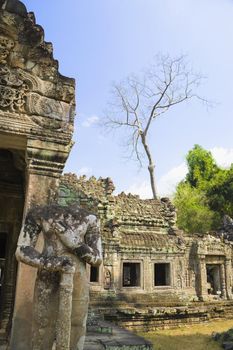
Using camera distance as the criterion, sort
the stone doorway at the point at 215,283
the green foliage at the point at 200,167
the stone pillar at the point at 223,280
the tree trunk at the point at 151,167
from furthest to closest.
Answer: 1. the green foliage at the point at 200,167
2. the tree trunk at the point at 151,167
3. the stone doorway at the point at 215,283
4. the stone pillar at the point at 223,280

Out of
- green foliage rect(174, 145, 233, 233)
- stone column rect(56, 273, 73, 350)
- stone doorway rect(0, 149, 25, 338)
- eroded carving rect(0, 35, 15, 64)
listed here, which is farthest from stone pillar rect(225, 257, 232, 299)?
eroded carving rect(0, 35, 15, 64)

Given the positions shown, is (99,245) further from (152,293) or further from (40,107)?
(152,293)

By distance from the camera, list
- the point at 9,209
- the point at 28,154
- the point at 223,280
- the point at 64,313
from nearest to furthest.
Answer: the point at 64,313, the point at 28,154, the point at 9,209, the point at 223,280

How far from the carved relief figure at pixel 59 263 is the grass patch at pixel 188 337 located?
8.32 meters

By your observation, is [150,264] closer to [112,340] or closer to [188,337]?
[188,337]

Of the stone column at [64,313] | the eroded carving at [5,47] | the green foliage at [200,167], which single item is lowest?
the stone column at [64,313]

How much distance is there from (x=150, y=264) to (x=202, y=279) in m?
3.21

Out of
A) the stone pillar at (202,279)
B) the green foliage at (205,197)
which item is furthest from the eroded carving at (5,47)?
the green foliage at (205,197)

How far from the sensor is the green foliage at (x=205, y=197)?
29.6 m

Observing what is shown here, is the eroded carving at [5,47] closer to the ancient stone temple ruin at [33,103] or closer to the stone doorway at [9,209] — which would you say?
the ancient stone temple ruin at [33,103]

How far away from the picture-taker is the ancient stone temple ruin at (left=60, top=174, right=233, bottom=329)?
14.1 metres

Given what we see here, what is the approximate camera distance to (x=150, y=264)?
15.8 meters

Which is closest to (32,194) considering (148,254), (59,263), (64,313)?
(59,263)

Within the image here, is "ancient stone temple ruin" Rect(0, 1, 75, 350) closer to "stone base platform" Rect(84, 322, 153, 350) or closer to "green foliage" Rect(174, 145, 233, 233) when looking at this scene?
"stone base platform" Rect(84, 322, 153, 350)
